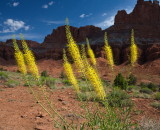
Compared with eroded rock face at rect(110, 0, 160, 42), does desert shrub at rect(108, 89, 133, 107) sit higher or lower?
lower

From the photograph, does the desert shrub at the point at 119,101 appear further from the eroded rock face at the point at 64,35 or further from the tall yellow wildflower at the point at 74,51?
the eroded rock face at the point at 64,35

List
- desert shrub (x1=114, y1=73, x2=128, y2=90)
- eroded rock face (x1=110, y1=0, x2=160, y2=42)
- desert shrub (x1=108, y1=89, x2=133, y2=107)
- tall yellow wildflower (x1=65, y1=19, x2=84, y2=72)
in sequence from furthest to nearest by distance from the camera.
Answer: eroded rock face (x1=110, y1=0, x2=160, y2=42) < desert shrub (x1=114, y1=73, x2=128, y2=90) < desert shrub (x1=108, y1=89, x2=133, y2=107) < tall yellow wildflower (x1=65, y1=19, x2=84, y2=72)

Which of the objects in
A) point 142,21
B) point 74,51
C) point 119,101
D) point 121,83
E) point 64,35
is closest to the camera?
point 74,51

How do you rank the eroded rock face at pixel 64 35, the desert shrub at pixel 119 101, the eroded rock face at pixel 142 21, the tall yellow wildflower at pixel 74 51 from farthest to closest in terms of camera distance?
the eroded rock face at pixel 64 35
the eroded rock face at pixel 142 21
the desert shrub at pixel 119 101
the tall yellow wildflower at pixel 74 51

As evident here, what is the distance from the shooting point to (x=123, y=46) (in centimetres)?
5125

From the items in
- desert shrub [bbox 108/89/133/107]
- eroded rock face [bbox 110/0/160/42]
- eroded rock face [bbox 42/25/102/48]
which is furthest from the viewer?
eroded rock face [bbox 42/25/102/48]

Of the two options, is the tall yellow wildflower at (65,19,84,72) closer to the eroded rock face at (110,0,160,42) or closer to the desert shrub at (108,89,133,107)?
the desert shrub at (108,89,133,107)

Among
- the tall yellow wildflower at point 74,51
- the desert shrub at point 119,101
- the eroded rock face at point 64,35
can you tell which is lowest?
the desert shrub at point 119,101

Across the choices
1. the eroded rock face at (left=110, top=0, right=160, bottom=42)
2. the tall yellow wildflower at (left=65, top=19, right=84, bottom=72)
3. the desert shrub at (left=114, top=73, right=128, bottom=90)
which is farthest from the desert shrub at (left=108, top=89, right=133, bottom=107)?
the eroded rock face at (left=110, top=0, right=160, bottom=42)

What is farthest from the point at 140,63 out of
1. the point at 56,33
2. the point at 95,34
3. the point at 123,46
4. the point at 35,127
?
the point at 56,33

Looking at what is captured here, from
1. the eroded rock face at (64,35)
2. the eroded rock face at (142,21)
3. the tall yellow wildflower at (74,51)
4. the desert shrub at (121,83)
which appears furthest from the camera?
the eroded rock face at (64,35)

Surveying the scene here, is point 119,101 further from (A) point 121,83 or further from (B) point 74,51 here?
(A) point 121,83

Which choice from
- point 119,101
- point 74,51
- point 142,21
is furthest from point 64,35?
point 74,51

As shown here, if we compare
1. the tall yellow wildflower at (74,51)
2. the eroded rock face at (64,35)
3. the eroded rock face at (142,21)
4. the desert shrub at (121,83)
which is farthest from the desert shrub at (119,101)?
the eroded rock face at (64,35)
